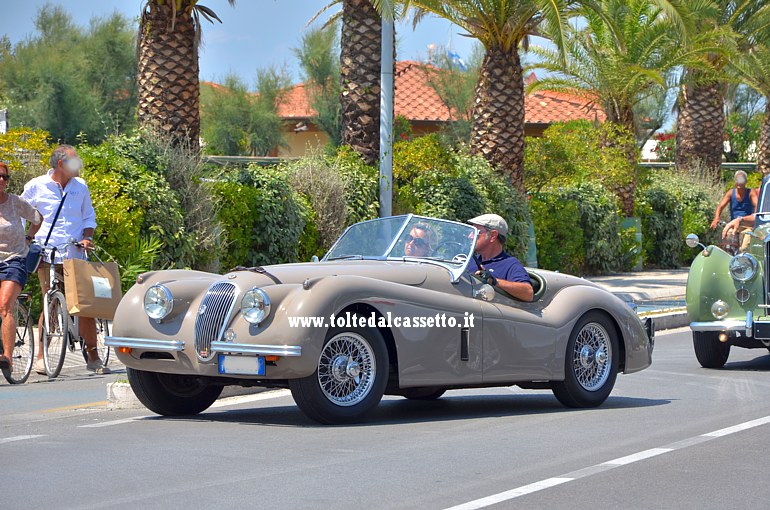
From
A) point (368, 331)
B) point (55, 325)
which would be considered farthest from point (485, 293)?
point (55, 325)

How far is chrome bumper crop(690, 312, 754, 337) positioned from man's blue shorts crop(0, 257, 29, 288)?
6521mm

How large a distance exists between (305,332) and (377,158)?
13592 mm

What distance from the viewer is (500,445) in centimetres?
789

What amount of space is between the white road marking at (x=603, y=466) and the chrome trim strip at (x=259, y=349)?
6.46 feet

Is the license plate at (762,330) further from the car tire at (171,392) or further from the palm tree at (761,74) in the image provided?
the palm tree at (761,74)

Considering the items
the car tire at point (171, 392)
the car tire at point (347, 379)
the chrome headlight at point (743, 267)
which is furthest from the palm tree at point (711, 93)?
the car tire at point (347, 379)

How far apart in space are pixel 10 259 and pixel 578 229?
16532 millimetres

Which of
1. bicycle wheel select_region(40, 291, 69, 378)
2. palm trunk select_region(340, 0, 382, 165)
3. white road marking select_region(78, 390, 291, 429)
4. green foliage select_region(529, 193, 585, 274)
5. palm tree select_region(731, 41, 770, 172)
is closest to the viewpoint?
white road marking select_region(78, 390, 291, 429)

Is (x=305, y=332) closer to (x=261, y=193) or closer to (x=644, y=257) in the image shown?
(x=261, y=193)

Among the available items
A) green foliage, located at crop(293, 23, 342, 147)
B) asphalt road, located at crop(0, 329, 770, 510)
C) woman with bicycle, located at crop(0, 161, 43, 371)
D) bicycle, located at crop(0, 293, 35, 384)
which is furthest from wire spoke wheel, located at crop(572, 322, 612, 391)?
green foliage, located at crop(293, 23, 342, 147)

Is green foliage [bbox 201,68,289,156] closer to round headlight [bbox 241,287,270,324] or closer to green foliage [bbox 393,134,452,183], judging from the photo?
green foliage [bbox 393,134,452,183]

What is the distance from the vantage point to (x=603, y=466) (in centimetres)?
→ 717

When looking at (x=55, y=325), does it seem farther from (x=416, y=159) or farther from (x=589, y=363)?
(x=416, y=159)

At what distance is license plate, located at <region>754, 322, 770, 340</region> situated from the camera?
40.2 ft
